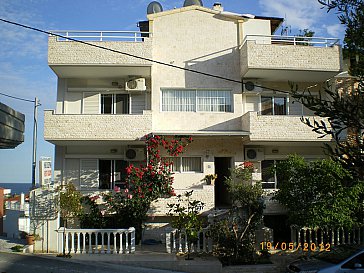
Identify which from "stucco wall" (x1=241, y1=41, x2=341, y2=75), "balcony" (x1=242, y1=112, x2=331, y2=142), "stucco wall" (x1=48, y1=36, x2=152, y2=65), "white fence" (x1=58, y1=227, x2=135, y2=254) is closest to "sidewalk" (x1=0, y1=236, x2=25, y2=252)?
"white fence" (x1=58, y1=227, x2=135, y2=254)

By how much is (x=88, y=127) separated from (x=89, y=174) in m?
2.76

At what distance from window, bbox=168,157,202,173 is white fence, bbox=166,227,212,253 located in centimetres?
473

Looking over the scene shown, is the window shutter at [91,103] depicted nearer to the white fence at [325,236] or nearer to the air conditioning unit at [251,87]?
the air conditioning unit at [251,87]

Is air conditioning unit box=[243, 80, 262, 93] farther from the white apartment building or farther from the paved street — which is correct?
the paved street

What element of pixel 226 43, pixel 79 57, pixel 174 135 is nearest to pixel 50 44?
pixel 79 57

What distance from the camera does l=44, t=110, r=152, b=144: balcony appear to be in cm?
1670

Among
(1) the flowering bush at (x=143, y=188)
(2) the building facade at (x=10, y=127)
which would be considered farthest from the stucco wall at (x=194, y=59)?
(2) the building facade at (x=10, y=127)

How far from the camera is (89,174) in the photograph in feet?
60.4

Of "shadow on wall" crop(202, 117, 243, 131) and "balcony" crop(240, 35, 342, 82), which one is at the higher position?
"balcony" crop(240, 35, 342, 82)

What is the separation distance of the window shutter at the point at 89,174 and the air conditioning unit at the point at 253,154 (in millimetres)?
7236

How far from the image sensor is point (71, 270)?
1148 cm

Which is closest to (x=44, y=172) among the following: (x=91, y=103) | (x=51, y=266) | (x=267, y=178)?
(x=51, y=266)

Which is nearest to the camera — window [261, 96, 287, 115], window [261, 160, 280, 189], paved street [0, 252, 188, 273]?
paved street [0, 252, 188, 273]

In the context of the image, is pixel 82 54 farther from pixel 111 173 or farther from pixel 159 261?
pixel 159 261
